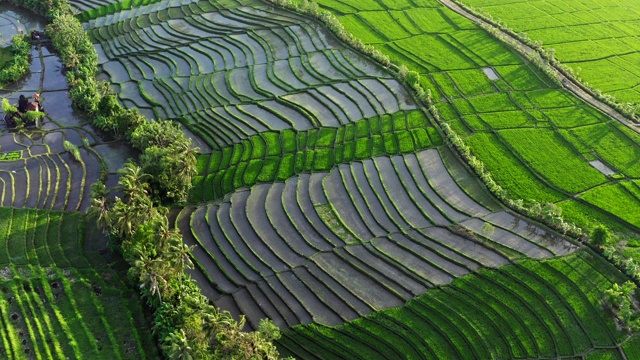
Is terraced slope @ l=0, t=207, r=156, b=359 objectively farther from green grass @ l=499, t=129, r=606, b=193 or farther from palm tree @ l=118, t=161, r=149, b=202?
green grass @ l=499, t=129, r=606, b=193

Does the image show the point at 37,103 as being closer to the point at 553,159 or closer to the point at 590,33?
the point at 553,159

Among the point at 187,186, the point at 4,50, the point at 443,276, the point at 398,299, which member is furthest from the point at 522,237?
the point at 4,50

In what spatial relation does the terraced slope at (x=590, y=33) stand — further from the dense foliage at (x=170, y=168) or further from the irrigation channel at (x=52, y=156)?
the irrigation channel at (x=52, y=156)

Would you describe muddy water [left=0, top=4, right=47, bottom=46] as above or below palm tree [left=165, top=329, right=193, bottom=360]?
above

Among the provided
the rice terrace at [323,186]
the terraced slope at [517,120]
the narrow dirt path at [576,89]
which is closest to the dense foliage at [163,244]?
the rice terrace at [323,186]

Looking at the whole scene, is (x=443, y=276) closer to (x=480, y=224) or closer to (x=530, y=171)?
(x=480, y=224)

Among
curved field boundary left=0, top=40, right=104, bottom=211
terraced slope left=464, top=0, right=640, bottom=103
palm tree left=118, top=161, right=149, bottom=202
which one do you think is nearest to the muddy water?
curved field boundary left=0, top=40, right=104, bottom=211
